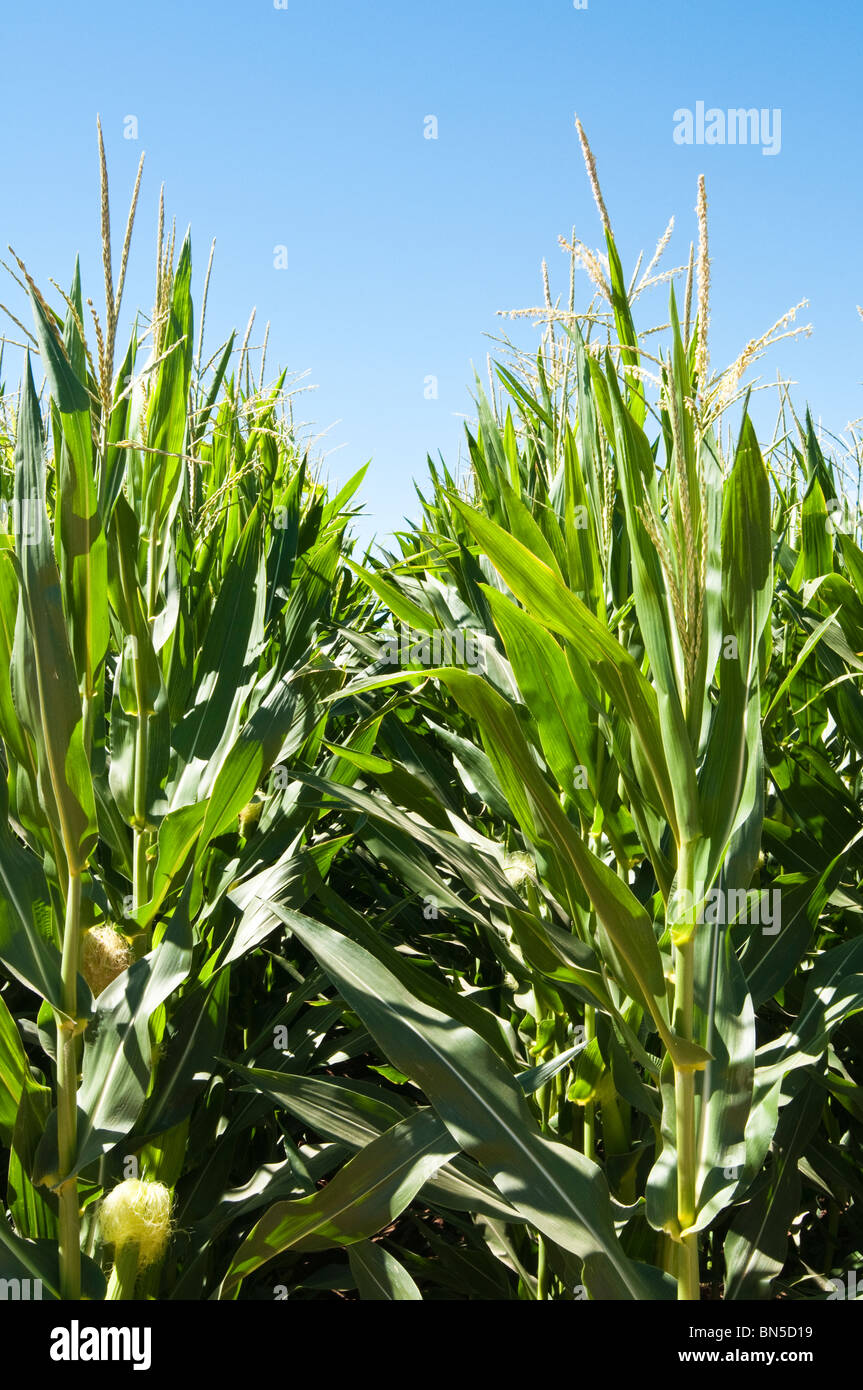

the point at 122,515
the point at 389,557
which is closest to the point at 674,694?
the point at 122,515

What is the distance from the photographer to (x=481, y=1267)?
1.66 meters

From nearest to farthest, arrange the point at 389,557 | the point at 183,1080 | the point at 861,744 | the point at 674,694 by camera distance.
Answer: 1. the point at 674,694
2. the point at 183,1080
3. the point at 861,744
4. the point at 389,557

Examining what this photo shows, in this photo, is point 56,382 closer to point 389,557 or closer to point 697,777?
point 697,777

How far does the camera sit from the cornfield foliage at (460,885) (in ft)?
3.24

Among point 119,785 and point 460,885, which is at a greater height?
point 119,785

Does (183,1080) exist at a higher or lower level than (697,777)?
lower

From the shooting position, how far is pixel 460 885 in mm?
1822

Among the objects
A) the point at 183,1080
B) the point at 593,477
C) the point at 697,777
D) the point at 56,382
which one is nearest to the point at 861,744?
the point at 593,477

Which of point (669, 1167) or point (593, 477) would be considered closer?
point (669, 1167)

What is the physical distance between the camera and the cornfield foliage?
0.99 m

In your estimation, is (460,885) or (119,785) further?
(460,885)
